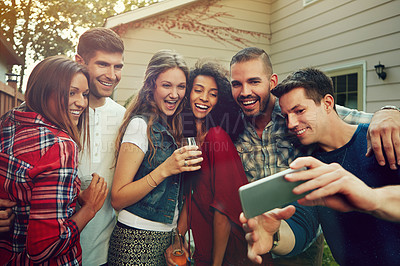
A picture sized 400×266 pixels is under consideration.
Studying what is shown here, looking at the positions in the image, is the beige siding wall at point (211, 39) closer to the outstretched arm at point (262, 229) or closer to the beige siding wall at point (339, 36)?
the beige siding wall at point (339, 36)

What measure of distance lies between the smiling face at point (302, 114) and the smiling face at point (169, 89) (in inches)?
13.5

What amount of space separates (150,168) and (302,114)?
0.52 meters

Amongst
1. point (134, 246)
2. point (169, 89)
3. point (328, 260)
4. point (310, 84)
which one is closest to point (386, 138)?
point (310, 84)

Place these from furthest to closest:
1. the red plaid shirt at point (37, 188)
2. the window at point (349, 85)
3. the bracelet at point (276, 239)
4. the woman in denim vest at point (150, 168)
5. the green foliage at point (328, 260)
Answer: the green foliage at point (328, 260)
the window at point (349, 85)
the woman in denim vest at point (150, 168)
the bracelet at point (276, 239)
the red plaid shirt at point (37, 188)

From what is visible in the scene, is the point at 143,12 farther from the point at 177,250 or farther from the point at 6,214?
the point at 177,250

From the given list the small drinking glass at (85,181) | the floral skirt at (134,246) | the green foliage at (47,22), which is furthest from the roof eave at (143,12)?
the floral skirt at (134,246)

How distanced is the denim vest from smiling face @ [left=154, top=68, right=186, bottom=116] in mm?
66

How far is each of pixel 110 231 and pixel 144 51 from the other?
0.67 metres

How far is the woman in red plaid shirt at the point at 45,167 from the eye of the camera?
55 cm

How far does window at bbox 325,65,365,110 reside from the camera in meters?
1.03

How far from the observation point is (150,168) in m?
0.78

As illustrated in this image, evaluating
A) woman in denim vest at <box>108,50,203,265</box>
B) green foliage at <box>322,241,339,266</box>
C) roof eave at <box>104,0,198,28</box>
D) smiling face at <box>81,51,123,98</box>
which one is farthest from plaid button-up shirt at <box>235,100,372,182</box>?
green foliage at <box>322,241,339,266</box>

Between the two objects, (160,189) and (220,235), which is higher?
(160,189)

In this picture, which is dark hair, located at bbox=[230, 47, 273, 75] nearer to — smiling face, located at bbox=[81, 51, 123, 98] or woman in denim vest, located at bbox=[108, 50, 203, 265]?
woman in denim vest, located at bbox=[108, 50, 203, 265]
